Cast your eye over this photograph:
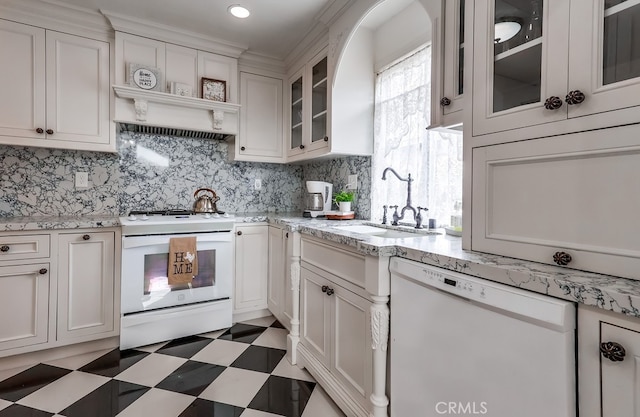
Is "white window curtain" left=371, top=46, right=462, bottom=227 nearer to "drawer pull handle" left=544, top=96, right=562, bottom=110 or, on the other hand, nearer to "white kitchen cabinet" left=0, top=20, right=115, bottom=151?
"drawer pull handle" left=544, top=96, right=562, bottom=110

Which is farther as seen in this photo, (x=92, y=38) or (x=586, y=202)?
(x=92, y=38)

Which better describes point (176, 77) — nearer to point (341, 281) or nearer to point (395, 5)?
point (395, 5)

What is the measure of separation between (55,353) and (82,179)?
4.07 feet

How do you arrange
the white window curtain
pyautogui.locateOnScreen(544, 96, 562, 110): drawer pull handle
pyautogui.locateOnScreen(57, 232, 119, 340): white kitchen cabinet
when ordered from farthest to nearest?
pyautogui.locateOnScreen(57, 232, 119, 340): white kitchen cabinet → the white window curtain → pyautogui.locateOnScreen(544, 96, 562, 110): drawer pull handle

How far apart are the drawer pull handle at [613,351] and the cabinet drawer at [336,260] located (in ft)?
2.65

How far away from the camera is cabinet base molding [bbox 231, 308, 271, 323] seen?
2.60 metres

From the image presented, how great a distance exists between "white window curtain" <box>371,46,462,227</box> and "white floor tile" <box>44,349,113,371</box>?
2.11m

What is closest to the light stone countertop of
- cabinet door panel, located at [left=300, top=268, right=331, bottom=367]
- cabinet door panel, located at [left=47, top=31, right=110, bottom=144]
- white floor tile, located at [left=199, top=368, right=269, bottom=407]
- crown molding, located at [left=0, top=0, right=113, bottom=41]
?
cabinet door panel, located at [left=300, top=268, right=331, bottom=367]

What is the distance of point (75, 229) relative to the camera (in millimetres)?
2002

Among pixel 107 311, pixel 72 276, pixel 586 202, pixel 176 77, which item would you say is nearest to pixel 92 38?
pixel 176 77

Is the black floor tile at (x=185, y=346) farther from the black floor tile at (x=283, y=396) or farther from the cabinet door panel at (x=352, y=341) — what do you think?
the cabinet door panel at (x=352, y=341)

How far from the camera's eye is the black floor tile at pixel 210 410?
59.4 inches

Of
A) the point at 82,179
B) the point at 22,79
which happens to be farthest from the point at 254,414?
the point at 22,79

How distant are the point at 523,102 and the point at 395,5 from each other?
4.54ft
